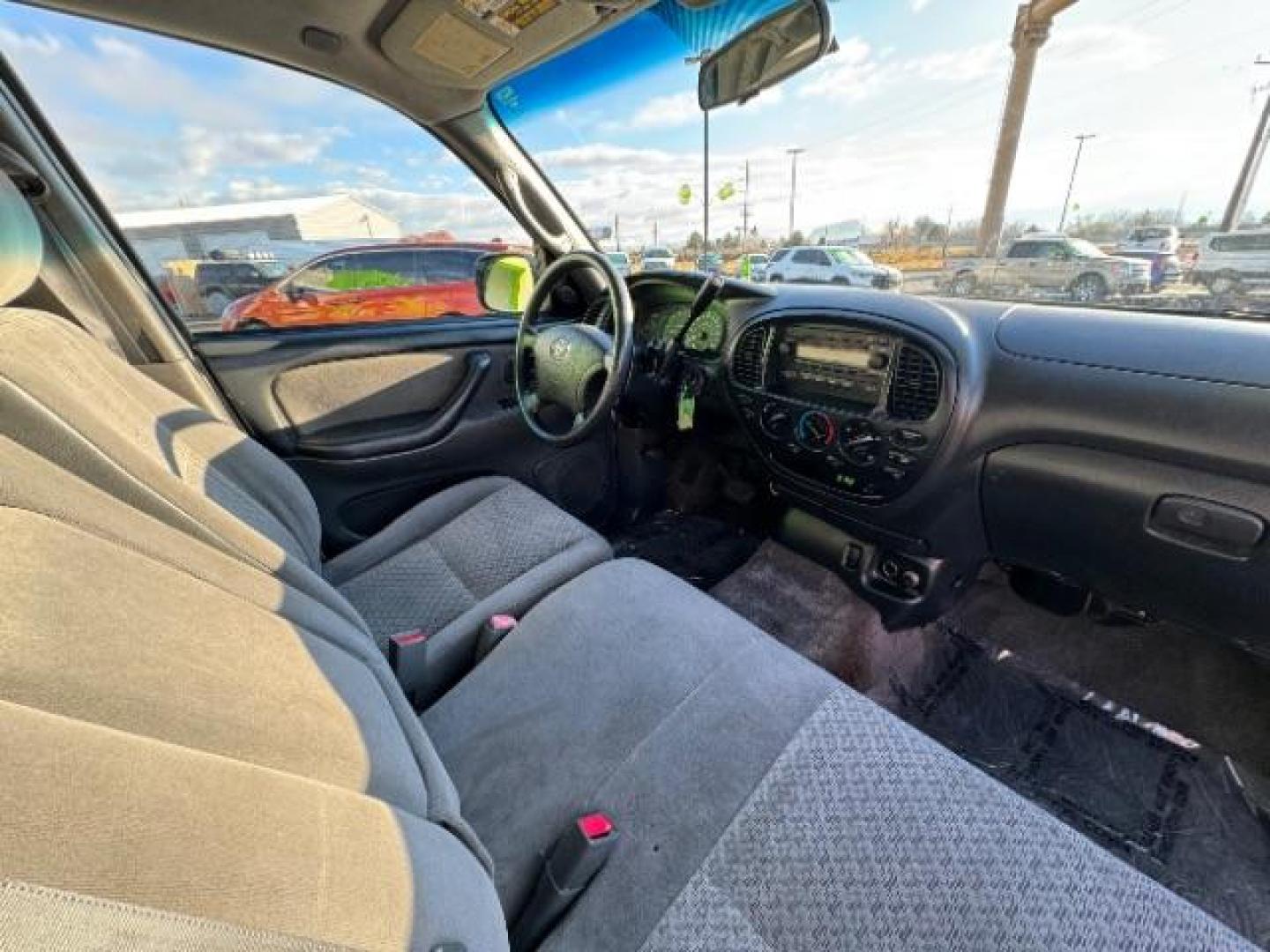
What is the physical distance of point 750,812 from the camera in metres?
0.80

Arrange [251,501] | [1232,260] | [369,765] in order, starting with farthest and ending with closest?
[1232,260]
[251,501]
[369,765]

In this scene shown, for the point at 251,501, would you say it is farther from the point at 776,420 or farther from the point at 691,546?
the point at 691,546

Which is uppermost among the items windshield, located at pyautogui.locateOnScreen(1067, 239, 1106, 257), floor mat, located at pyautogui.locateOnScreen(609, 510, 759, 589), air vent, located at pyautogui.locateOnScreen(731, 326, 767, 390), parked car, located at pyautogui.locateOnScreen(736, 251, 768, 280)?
windshield, located at pyautogui.locateOnScreen(1067, 239, 1106, 257)

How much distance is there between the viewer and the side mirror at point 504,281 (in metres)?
2.26

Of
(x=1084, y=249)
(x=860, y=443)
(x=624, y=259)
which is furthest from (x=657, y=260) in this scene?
(x=1084, y=249)

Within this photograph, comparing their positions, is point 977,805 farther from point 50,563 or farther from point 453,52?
point 453,52

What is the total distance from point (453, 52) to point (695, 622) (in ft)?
4.88

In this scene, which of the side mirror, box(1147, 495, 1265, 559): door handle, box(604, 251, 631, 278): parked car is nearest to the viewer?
box(1147, 495, 1265, 559): door handle

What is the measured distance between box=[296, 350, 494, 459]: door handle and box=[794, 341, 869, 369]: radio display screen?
1.02 m

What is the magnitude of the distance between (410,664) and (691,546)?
4.22 ft

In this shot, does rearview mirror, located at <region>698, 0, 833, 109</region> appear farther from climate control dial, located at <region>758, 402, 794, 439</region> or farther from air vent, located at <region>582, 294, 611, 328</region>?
climate control dial, located at <region>758, 402, 794, 439</region>

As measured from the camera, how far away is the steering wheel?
1.52 metres

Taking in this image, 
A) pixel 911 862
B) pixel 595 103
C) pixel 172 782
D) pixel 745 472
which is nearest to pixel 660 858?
pixel 911 862

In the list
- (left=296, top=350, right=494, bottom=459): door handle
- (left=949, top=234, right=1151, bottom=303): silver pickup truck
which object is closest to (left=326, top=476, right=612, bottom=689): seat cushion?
(left=296, top=350, right=494, bottom=459): door handle
